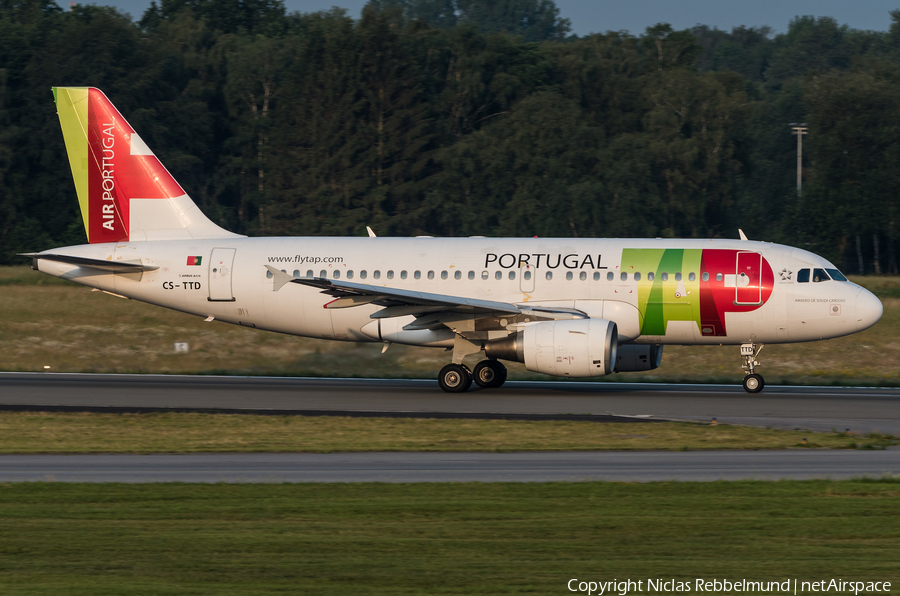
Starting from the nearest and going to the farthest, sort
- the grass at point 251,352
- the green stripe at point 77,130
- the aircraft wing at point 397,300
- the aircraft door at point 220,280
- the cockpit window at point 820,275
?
1. the aircraft wing at point 397,300
2. the cockpit window at point 820,275
3. the aircraft door at point 220,280
4. the green stripe at point 77,130
5. the grass at point 251,352

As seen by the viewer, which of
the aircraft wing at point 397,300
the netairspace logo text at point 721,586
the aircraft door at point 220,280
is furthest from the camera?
the aircraft door at point 220,280

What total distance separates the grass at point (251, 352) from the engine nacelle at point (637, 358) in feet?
14.2

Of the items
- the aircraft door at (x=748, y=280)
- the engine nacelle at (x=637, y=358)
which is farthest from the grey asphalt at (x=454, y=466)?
the engine nacelle at (x=637, y=358)

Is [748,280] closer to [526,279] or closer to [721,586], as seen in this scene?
[526,279]

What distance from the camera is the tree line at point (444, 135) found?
68000 millimetres

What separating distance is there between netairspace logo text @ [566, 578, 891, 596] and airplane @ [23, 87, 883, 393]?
48.4ft

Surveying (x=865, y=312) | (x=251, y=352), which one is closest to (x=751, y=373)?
(x=865, y=312)

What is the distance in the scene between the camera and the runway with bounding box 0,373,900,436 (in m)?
22.3

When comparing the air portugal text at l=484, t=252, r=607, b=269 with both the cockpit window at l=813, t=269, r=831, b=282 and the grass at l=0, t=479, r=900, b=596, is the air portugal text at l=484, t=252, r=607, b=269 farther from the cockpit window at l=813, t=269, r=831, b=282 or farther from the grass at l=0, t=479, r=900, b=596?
the grass at l=0, t=479, r=900, b=596

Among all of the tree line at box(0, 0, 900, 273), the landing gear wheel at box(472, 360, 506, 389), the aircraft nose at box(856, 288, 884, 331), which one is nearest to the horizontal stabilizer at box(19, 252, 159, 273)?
the landing gear wheel at box(472, 360, 506, 389)

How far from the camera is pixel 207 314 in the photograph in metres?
28.2

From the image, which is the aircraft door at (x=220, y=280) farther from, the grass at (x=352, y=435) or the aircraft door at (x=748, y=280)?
the aircraft door at (x=748, y=280)

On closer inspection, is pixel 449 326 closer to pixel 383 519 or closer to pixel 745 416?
pixel 745 416

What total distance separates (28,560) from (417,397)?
15852mm
